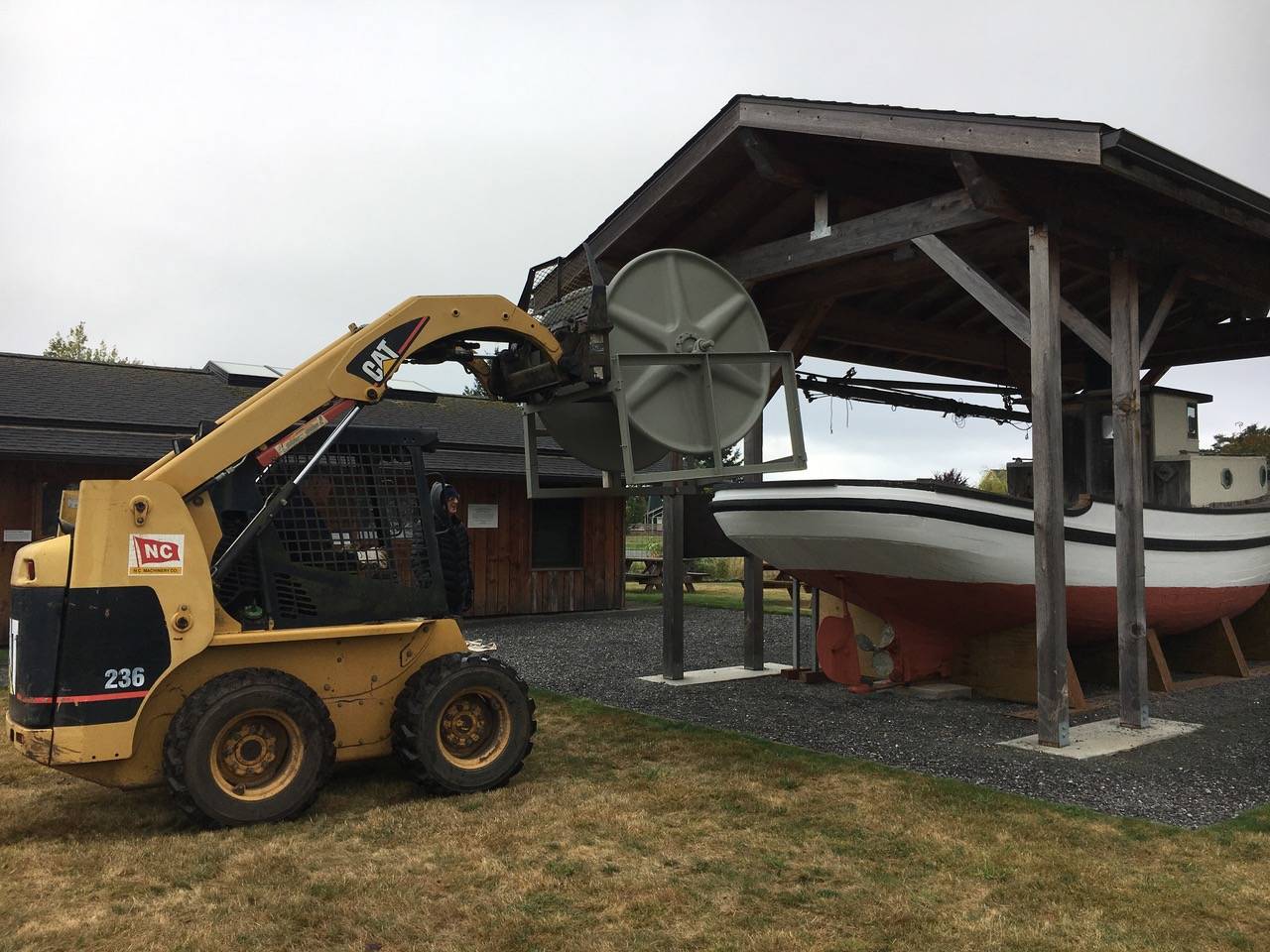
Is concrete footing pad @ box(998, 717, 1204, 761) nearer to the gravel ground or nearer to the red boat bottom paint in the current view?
the gravel ground

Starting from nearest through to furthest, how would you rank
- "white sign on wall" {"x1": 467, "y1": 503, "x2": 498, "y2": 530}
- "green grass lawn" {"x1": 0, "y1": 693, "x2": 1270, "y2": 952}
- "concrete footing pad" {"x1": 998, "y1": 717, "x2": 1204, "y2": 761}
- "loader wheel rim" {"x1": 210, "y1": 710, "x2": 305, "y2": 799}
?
1. "green grass lawn" {"x1": 0, "y1": 693, "x2": 1270, "y2": 952}
2. "loader wheel rim" {"x1": 210, "y1": 710, "x2": 305, "y2": 799}
3. "concrete footing pad" {"x1": 998, "y1": 717, "x2": 1204, "y2": 761}
4. "white sign on wall" {"x1": 467, "y1": 503, "x2": 498, "y2": 530}

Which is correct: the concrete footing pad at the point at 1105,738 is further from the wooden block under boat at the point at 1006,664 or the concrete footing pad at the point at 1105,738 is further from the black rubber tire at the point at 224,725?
the black rubber tire at the point at 224,725

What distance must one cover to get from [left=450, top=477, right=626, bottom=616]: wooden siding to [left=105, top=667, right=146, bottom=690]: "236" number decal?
11.2 m

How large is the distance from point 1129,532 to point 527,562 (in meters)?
10.9

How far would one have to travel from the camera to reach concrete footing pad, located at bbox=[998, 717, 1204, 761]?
6.66 metres

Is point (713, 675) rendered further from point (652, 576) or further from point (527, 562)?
point (652, 576)

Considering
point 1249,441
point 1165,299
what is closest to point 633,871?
point 1165,299

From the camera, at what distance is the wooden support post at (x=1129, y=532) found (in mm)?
7348

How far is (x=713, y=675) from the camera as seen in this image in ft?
32.6

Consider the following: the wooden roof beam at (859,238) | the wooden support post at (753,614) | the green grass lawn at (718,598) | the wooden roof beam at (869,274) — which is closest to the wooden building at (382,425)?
the green grass lawn at (718,598)

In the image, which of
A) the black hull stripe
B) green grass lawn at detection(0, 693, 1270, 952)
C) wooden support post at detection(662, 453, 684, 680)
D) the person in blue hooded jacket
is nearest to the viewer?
green grass lawn at detection(0, 693, 1270, 952)

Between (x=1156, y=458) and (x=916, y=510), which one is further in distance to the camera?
(x=1156, y=458)

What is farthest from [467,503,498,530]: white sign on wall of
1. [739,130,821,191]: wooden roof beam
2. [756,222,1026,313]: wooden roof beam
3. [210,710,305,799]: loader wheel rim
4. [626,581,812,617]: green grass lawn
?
[210,710,305,799]: loader wheel rim

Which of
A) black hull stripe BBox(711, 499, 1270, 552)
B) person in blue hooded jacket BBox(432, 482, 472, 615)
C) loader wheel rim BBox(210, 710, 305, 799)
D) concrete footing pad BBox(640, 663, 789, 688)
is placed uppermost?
black hull stripe BBox(711, 499, 1270, 552)
